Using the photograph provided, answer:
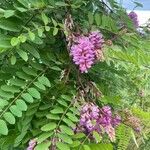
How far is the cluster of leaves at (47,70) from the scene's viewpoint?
45.4 inches

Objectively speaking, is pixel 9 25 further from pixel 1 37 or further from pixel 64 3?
pixel 64 3

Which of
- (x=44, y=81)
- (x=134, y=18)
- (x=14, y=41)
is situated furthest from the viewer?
(x=134, y=18)

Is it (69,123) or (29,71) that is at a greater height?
(29,71)

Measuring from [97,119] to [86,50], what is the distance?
168mm

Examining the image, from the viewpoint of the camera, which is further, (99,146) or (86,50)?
(99,146)

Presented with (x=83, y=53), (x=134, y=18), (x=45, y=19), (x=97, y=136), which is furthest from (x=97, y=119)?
(x=134, y=18)

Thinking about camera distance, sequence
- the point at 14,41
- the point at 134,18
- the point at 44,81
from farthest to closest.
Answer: the point at 134,18, the point at 44,81, the point at 14,41

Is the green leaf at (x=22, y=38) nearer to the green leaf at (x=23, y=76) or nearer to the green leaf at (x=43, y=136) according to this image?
the green leaf at (x=23, y=76)

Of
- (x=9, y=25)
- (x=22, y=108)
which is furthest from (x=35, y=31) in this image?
(x=22, y=108)

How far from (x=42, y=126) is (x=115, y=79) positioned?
342 millimetres

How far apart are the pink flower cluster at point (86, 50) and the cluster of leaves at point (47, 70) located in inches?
1.1

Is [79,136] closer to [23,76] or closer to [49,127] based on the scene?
[49,127]

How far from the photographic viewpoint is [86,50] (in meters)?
1.12

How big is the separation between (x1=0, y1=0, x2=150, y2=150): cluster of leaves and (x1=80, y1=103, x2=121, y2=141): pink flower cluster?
24 mm
